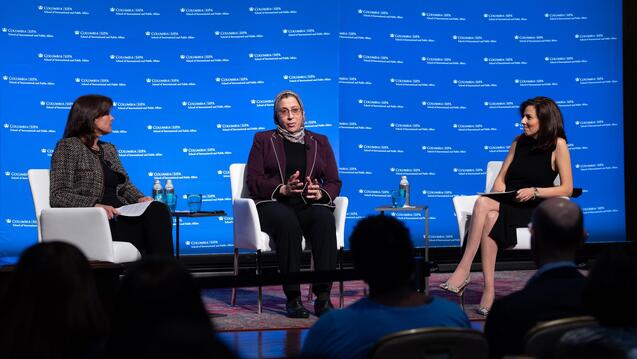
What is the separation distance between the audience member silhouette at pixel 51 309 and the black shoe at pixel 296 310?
12.0ft

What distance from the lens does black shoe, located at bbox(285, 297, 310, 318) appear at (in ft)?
17.9

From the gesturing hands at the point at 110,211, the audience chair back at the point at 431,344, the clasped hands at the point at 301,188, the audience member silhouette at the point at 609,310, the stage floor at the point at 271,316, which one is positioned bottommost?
the stage floor at the point at 271,316

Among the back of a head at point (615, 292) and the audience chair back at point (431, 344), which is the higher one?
the back of a head at point (615, 292)

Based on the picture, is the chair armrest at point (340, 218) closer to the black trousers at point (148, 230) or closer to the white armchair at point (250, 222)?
the white armchair at point (250, 222)

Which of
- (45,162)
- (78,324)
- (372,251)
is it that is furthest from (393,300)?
(45,162)

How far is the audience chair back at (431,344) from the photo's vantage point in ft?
6.76

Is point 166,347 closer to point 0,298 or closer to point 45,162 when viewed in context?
point 0,298

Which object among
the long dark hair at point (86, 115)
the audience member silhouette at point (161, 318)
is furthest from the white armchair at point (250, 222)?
the audience member silhouette at point (161, 318)

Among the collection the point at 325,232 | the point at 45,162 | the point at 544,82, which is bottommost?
the point at 325,232

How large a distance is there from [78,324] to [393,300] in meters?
0.85

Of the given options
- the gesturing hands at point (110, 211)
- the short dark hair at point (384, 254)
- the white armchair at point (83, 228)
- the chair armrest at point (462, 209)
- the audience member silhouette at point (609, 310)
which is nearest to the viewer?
the audience member silhouette at point (609, 310)

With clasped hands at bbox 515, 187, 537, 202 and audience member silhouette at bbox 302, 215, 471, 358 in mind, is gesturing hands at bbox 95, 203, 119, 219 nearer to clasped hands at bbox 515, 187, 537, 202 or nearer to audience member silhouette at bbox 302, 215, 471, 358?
clasped hands at bbox 515, 187, 537, 202

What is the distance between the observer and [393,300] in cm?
231

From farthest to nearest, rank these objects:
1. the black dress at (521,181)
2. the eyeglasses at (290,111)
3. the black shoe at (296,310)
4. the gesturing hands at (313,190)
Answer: the eyeglasses at (290,111)
the black dress at (521,181)
the gesturing hands at (313,190)
the black shoe at (296,310)
